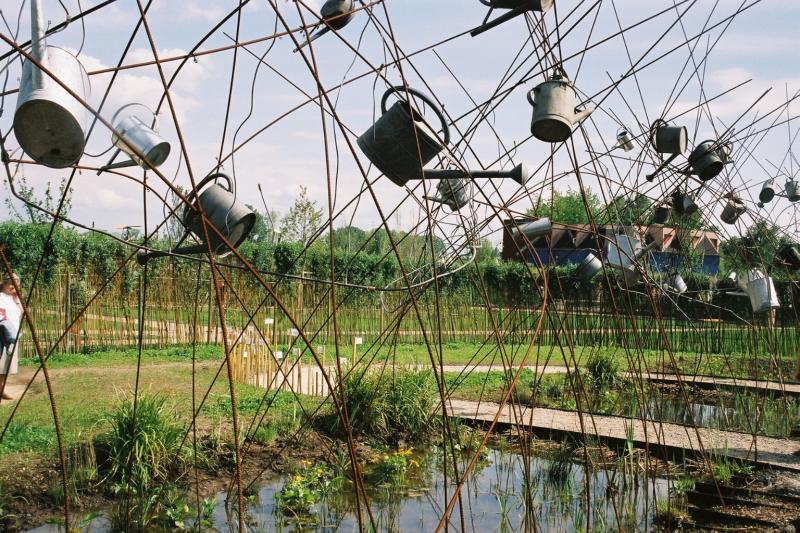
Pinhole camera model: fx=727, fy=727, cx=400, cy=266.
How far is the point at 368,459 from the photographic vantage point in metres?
4.64

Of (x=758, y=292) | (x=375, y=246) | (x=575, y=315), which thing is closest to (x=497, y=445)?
(x=758, y=292)

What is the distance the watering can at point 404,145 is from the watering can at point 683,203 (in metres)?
2.45

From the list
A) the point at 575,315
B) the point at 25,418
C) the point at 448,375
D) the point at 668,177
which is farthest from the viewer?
the point at 575,315

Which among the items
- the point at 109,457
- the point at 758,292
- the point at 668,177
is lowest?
the point at 109,457

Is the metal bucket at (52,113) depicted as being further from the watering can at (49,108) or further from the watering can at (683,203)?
the watering can at (683,203)

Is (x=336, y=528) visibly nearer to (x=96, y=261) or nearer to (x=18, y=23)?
(x=18, y=23)

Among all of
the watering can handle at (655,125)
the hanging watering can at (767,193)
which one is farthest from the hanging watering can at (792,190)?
the watering can handle at (655,125)

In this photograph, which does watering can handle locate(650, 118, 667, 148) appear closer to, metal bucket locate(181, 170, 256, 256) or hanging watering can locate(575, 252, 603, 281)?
hanging watering can locate(575, 252, 603, 281)

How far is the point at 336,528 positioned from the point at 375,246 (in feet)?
68.4

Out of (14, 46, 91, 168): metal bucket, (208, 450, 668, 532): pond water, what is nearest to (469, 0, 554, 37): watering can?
(14, 46, 91, 168): metal bucket

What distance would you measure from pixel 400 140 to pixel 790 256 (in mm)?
4532

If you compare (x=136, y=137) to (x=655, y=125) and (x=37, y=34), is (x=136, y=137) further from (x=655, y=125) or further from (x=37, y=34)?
(x=655, y=125)

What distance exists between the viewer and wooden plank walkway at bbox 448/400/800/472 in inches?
170

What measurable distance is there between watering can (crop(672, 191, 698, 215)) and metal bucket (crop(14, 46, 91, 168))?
3.47m
